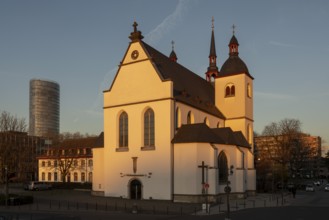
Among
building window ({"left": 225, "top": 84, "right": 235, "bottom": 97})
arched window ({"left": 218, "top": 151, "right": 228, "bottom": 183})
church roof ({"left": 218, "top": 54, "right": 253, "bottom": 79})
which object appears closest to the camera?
arched window ({"left": 218, "top": 151, "right": 228, "bottom": 183})

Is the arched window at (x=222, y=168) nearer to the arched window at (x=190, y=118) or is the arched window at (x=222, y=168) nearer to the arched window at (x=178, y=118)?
the arched window at (x=190, y=118)

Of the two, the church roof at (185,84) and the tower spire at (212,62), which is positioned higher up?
the tower spire at (212,62)

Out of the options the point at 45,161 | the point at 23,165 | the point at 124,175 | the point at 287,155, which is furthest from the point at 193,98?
the point at 45,161

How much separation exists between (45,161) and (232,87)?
55.1 metres

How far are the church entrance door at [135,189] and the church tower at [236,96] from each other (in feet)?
66.2

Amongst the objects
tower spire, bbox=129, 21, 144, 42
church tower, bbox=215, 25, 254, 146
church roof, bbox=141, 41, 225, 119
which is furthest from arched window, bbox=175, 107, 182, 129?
church tower, bbox=215, 25, 254, 146

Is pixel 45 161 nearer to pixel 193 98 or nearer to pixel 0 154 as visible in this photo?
pixel 0 154

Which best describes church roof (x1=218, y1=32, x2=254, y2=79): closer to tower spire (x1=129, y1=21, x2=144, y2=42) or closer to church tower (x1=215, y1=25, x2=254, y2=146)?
church tower (x1=215, y1=25, x2=254, y2=146)

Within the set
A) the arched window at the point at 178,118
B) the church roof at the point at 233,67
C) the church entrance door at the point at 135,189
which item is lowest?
the church entrance door at the point at 135,189

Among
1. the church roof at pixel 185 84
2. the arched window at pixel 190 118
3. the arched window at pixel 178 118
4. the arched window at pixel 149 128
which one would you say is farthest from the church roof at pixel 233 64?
the arched window at pixel 149 128

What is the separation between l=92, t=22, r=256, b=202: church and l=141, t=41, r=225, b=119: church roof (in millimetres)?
177

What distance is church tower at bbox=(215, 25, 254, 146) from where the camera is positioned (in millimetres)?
59078

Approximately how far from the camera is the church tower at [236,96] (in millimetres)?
59078

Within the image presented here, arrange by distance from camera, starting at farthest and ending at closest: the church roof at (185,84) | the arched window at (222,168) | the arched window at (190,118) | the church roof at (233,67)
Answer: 1. the church roof at (233,67)
2. the arched window at (190,118)
3. the church roof at (185,84)
4. the arched window at (222,168)
